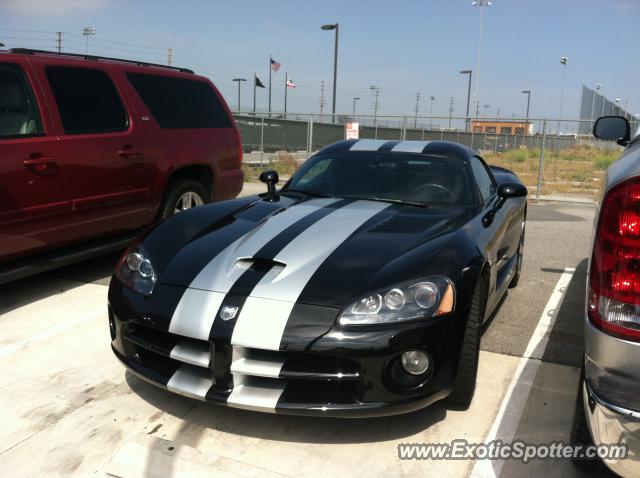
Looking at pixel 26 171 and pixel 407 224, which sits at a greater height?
pixel 26 171

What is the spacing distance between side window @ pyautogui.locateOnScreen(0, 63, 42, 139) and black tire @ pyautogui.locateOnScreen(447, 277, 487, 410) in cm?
345

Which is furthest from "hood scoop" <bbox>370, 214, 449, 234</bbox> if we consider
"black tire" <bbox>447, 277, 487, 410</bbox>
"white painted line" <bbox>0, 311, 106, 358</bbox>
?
"white painted line" <bbox>0, 311, 106, 358</bbox>

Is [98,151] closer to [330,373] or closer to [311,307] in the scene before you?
[311,307]

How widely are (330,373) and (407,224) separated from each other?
1181mm

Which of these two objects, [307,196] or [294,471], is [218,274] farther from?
[307,196]

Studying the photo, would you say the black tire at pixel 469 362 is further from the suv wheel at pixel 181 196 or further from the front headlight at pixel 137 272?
the suv wheel at pixel 181 196

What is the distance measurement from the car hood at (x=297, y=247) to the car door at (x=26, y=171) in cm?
136

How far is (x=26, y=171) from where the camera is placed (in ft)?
13.6

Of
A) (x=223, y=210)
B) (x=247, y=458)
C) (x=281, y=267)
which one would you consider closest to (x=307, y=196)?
(x=223, y=210)

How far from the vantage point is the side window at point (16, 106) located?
4.16 metres

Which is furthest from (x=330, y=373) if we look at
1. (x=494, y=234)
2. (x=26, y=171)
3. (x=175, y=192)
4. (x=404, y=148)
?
(x=175, y=192)

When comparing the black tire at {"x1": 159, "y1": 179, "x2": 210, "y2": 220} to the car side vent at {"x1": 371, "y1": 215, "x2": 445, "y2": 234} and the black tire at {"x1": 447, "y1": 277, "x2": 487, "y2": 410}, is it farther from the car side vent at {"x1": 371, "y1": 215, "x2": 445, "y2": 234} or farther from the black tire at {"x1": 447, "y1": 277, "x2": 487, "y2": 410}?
the black tire at {"x1": 447, "y1": 277, "x2": 487, "y2": 410}

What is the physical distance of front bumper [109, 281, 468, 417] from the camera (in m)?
Answer: 2.43

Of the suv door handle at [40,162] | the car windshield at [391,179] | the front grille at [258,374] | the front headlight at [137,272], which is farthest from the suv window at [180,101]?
the front grille at [258,374]
